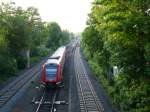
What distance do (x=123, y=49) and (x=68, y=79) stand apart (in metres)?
28.4

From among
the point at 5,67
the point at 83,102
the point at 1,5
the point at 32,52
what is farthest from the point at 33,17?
the point at 83,102

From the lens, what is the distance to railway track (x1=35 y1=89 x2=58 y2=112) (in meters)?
30.7

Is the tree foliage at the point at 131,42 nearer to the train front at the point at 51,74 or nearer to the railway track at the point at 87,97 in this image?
the railway track at the point at 87,97

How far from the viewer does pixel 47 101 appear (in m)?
34.3

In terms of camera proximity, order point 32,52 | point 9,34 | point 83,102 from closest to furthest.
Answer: point 83,102 → point 9,34 → point 32,52

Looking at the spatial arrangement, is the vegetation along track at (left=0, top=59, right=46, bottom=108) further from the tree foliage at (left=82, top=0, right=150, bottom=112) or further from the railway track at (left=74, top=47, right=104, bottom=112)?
the tree foliage at (left=82, top=0, right=150, bottom=112)

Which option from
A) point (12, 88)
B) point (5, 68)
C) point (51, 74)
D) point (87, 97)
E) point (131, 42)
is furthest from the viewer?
point (5, 68)

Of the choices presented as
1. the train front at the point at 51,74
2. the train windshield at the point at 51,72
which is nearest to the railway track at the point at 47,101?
the train front at the point at 51,74

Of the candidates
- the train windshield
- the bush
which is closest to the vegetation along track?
the bush

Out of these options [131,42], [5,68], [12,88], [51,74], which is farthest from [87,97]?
[5,68]

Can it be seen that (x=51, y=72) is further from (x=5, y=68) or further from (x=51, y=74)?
(x=5, y=68)

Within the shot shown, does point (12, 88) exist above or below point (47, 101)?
above

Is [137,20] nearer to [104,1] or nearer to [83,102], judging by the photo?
[104,1]

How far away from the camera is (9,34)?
2355 inches
